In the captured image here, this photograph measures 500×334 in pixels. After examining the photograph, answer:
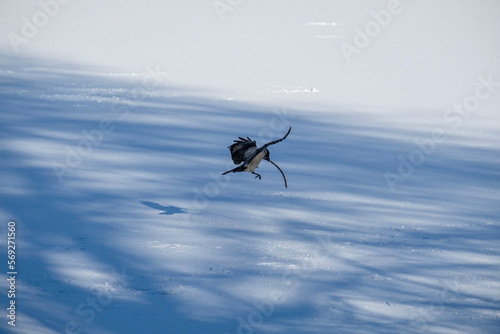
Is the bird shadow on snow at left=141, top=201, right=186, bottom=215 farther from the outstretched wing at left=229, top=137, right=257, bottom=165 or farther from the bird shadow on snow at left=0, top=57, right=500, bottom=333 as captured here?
the outstretched wing at left=229, top=137, right=257, bottom=165

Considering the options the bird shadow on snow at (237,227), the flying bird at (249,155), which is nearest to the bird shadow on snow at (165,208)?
the bird shadow on snow at (237,227)

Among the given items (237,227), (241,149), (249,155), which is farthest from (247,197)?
(249,155)

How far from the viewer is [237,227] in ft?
14.2

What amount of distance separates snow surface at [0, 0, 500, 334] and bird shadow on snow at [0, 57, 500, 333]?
0.6 inches

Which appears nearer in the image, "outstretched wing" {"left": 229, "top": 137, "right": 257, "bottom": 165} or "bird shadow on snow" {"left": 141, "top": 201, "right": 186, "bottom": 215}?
"outstretched wing" {"left": 229, "top": 137, "right": 257, "bottom": 165}

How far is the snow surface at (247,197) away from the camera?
3277mm

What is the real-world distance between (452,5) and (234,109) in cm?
1820

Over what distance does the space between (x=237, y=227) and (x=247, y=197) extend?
635 mm

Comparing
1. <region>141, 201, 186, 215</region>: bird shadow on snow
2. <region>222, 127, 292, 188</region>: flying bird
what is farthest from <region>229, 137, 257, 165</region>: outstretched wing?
<region>141, 201, 186, 215</region>: bird shadow on snow

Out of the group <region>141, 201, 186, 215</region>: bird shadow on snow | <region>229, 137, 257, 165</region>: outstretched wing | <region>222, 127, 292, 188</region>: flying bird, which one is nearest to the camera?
<region>222, 127, 292, 188</region>: flying bird

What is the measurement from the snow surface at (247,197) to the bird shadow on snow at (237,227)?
15 millimetres

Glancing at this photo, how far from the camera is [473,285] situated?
3.60 meters

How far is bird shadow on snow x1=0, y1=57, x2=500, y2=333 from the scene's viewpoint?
3.22m

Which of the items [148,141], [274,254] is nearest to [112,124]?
[148,141]
